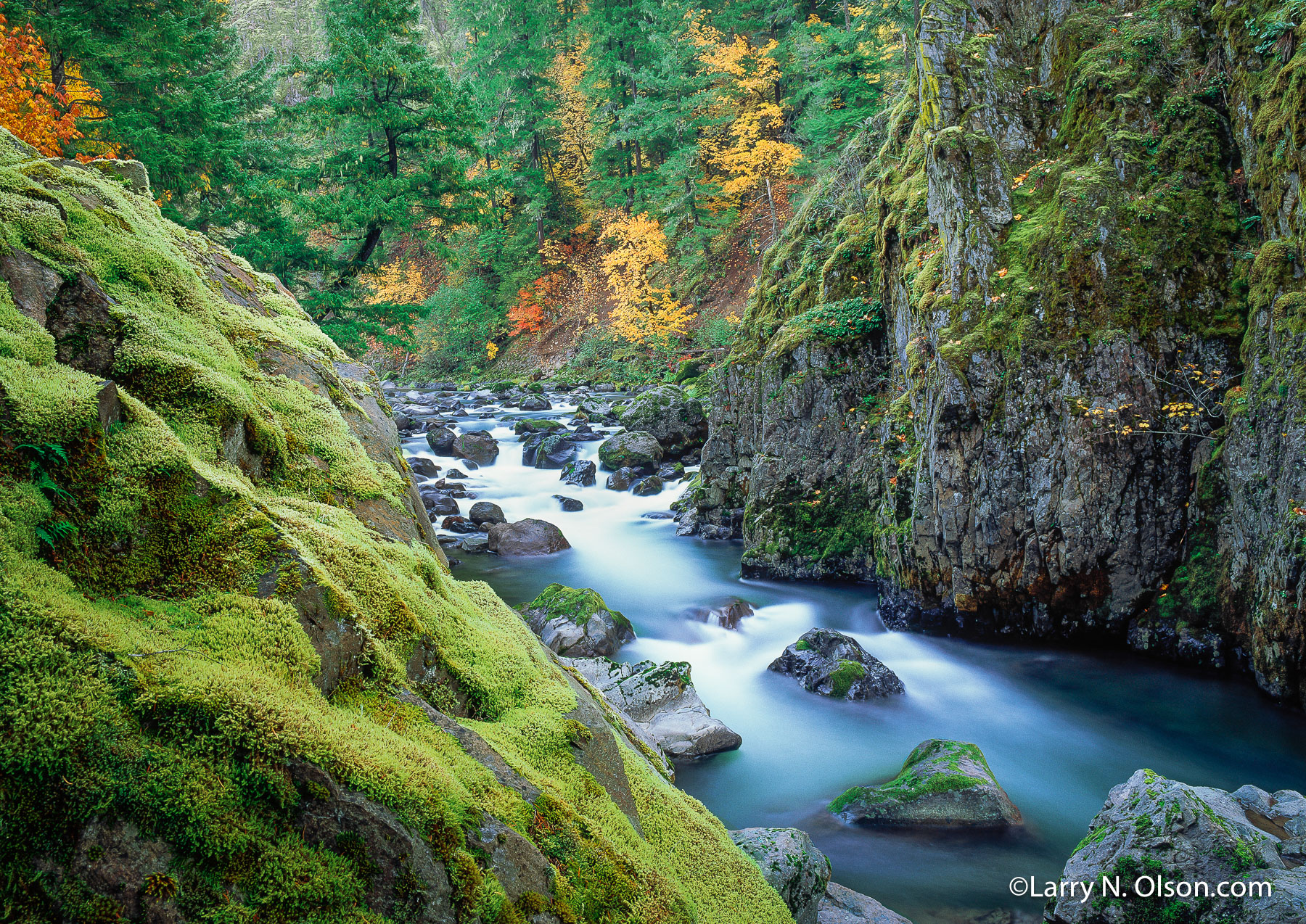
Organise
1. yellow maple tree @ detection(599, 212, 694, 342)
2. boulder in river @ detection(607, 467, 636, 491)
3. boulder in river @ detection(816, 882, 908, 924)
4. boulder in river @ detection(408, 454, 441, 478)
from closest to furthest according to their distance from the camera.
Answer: boulder in river @ detection(816, 882, 908, 924) < boulder in river @ detection(607, 467, 636, 491) < boulder in river @ detection(408, 454, 441, 478) < yellow maple tree @ detection(599, 212, 694, 342)

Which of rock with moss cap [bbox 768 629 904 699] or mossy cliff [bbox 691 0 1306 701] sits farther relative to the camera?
rock with moss cap [bbox 768 629 904 699]

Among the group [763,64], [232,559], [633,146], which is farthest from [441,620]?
[633,146]

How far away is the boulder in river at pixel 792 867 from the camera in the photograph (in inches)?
155

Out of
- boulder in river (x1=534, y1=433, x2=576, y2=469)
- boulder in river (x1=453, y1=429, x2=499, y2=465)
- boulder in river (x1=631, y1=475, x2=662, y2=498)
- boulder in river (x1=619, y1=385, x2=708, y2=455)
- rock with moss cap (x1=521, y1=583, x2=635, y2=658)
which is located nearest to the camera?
rock with moss cap (x1=521, y1=583, x2=635, y2=658)

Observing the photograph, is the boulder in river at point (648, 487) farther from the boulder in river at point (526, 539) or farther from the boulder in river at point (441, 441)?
the boulder in river at point (441, 441)

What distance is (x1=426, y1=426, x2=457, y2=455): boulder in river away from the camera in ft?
67.3

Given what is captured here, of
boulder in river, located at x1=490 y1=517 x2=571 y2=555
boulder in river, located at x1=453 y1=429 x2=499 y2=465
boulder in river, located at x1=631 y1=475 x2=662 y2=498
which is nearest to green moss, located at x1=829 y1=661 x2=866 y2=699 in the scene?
boulder in river, located at x1=490 y1=517 x2=571 y2=555

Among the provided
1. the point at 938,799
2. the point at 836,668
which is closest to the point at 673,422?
the point at 836,668

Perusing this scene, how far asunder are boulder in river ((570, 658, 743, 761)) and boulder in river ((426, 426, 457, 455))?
44.3ft

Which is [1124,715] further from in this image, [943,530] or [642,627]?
[642,627]

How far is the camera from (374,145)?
49.4ft

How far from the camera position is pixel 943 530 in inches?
377

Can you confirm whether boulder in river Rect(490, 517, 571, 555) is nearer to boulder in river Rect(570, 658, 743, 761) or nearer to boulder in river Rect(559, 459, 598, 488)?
boulder in river Rect(559, 459, 598, 488)

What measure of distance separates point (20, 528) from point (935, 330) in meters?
10.1
